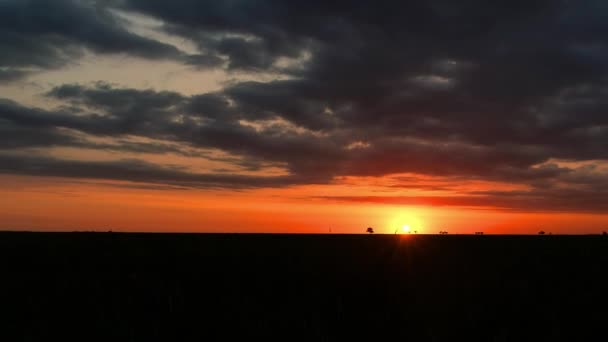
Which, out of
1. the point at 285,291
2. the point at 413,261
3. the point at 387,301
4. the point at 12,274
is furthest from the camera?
the point at 413,261

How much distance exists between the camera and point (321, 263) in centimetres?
2227

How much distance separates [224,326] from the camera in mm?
11086

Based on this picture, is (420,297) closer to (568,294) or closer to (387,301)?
(387,301)

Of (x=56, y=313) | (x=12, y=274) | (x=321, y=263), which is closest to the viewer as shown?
(x=56, y=313)

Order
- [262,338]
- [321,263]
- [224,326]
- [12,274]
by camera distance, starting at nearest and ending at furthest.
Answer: [262,338]
[224,326]
[12,274]
[321,263]

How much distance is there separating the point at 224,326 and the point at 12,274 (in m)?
11.9

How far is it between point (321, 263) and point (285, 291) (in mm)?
7412

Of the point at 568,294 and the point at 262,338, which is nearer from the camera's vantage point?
the point at 262,338

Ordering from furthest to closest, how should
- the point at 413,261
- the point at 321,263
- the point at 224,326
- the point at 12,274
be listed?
the point at 413,261
the point at 321,263
the point at 12,274
the point at 224,326

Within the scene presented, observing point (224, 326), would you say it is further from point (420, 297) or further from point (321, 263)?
point (321, 263)

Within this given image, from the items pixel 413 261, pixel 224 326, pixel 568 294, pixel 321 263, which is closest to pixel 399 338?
pixel 224 326

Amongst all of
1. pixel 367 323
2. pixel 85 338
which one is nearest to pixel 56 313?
pixel 85 338

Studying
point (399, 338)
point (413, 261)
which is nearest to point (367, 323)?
point (399, 338)

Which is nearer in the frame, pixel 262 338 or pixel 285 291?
pixel 262 338
